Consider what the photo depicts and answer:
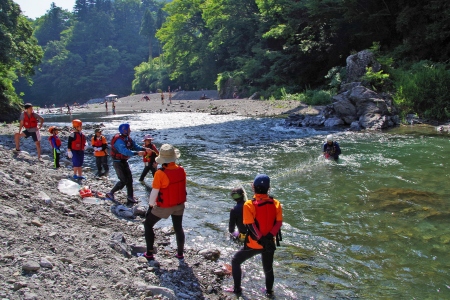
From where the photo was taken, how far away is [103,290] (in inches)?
163

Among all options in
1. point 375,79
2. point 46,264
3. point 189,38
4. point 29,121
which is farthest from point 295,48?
point 46,264

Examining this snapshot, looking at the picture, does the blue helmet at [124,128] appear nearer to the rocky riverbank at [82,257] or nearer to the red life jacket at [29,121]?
the rocky riverbank at [82,257]

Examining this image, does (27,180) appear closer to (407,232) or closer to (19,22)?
(407,232)

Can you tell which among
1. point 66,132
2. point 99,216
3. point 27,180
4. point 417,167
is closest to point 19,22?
point 66,132

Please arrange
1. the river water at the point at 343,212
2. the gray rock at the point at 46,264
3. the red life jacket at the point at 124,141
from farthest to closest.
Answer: the red life jacket at the point at 124,141 < the river water at the point at 343,212 < the gray rock at the point at 46,264

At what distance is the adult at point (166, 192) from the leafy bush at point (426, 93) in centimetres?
2061

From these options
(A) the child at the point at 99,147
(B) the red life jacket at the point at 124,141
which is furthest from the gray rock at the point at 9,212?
(A) the child at the point at 99,147

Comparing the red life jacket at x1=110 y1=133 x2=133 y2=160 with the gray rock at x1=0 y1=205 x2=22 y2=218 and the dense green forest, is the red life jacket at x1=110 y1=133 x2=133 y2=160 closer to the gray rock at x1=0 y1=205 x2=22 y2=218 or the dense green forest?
the gray rock at x1=0 y1=205 x2=22 y2=218

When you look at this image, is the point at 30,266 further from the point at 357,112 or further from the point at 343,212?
the point at 357,112

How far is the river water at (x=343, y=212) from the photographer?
548 centimetres

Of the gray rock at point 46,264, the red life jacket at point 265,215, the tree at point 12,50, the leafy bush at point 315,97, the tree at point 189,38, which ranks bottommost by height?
the gray rock at point 46,264

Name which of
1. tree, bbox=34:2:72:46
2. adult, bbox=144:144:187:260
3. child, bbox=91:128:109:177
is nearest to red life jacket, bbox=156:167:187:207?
adult, bbox=144:144:187:260

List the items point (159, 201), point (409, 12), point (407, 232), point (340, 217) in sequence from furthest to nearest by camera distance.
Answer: point (409, 12)
point (340, 217)
point (407, 232)
point (159, 201)

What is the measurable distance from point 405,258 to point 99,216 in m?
5.64
